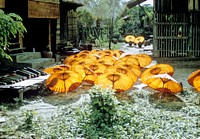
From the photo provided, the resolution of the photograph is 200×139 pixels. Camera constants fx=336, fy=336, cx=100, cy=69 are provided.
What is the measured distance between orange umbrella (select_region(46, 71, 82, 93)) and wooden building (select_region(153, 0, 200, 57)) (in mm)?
9880

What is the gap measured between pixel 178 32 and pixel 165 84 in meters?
9.91

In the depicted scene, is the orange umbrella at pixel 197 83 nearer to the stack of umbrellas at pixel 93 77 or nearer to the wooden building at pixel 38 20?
the stack of umbrellas at pixel 93 77

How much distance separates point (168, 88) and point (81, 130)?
3.94 metres

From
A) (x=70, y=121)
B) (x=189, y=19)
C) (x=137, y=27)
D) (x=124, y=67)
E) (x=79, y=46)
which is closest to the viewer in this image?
(x=70, y=121)

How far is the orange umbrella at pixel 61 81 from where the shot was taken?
33.9 ft

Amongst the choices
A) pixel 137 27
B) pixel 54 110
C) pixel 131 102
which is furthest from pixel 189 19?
pixel 137 27

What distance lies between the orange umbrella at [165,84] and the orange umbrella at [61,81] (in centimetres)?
236

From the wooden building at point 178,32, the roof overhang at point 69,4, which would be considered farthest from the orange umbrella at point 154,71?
the roof overhang at point 69,4

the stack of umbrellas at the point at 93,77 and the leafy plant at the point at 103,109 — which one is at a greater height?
the stack of umbrellas at the point at 93,77

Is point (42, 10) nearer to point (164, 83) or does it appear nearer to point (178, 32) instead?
point (178, 32)

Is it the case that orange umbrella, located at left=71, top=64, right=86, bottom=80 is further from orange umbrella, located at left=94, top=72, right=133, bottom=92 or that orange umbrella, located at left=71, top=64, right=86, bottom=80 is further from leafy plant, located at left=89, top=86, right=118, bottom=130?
leafy plant, located at left=89, top=86, right=118, bottom=130

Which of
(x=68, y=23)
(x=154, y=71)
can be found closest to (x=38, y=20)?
(x=68, y=23)

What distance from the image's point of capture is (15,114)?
8.23m

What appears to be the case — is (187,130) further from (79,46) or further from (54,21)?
(79,46)
